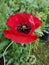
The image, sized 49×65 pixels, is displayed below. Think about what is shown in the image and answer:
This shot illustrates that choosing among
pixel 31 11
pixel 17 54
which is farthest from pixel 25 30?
pixel 31 11

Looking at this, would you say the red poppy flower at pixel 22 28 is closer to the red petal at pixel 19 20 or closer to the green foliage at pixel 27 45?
the red petal at pixel 19 20

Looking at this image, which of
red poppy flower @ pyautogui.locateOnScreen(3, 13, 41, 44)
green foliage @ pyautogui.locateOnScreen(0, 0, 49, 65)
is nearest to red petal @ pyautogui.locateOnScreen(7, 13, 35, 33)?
red poppy flower @ pyautogui.locateOnScreen(3, 13, 41, 44)

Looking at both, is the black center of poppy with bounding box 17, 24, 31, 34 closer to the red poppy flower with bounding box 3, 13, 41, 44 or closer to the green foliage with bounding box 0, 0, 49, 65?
the red poppy flower with bounding box 3, 13, 41, 44

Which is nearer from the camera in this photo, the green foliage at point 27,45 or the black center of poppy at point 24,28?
the black center of poppy at point 24,28

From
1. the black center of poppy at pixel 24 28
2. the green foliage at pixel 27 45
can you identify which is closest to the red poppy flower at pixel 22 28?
the black center of poppy at pixel 24 28

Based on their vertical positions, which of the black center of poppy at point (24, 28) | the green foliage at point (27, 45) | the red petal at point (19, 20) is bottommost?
the green foliage at point (27, 45)

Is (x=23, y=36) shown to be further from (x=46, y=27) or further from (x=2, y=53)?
(x=46, y=27)

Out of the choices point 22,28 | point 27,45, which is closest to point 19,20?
point 22,28
